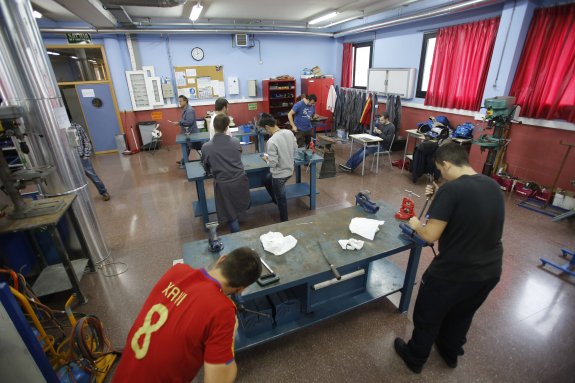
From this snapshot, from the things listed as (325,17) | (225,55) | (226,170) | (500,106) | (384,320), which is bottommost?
(384,320)

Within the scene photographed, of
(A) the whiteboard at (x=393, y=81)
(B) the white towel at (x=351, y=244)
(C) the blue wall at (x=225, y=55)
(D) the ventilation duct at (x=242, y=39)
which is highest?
(D) the ventilation duct at (x=242, y=39)

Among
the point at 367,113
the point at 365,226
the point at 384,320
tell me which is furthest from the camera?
the point at 367,113

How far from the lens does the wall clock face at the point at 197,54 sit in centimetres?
811

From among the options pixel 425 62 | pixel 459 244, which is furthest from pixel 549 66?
pixel 459 244

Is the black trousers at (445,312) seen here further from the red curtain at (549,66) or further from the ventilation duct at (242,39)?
the ventilation duct at (242,39)

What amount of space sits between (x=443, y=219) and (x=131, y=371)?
170 cm


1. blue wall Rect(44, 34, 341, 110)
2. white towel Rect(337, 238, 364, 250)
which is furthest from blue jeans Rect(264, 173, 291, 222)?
blue wall Rect(44, 34, 341, 110)

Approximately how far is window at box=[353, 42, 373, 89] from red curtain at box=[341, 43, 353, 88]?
127 millimetres

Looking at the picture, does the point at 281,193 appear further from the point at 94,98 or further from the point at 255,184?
the point at 94,98

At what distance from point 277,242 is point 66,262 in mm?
1989

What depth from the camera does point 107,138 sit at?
7941 millimetres

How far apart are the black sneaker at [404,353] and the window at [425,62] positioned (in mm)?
6349

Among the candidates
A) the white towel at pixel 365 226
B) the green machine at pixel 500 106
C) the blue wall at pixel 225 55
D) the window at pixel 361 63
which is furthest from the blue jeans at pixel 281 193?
the window at pixel 361 63

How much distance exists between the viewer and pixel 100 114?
7.71m
